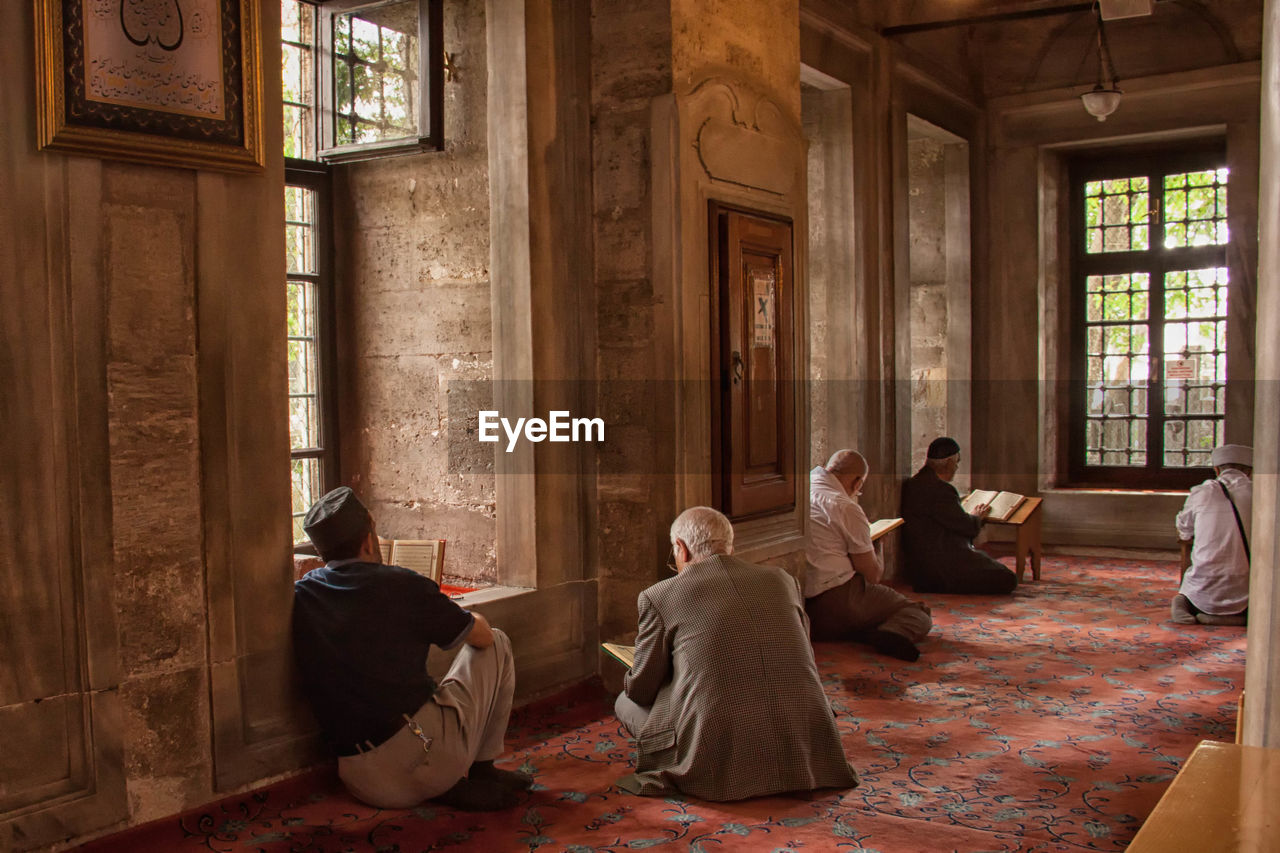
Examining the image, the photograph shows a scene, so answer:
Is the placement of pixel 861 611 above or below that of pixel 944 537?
below

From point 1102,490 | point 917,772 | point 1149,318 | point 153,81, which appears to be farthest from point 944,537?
point 153,81

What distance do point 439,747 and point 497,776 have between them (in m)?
0.35

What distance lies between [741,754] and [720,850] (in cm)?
45

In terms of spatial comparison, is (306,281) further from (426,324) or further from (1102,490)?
(1102,490)

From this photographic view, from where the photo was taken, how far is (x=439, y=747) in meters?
4.12

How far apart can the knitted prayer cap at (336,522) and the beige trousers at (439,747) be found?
0.65 m

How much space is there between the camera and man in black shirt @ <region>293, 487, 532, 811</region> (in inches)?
160

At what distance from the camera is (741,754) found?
13.6 ft

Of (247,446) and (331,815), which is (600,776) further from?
(247,446)

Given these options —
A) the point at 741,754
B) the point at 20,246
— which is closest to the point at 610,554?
the point at 741,754

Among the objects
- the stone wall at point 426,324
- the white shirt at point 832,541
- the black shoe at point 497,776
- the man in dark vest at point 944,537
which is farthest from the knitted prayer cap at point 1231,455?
the black shoe at point 497,776

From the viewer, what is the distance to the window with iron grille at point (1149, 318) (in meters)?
10.4

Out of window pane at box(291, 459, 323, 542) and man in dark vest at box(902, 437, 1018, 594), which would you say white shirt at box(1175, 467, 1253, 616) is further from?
window pane at box(291, 459, 323, 542)

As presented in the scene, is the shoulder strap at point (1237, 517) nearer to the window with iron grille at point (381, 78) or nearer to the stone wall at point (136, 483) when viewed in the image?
the window with iron grille at point (381, 78)
